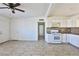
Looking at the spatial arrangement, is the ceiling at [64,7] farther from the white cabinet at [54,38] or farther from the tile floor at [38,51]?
the white cabinet at [54,38]

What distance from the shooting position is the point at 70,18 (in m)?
9.88

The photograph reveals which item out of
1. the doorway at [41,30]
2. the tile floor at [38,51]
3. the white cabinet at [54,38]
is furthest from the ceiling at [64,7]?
the doorway at [41,30]

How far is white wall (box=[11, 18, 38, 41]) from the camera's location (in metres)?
11.7

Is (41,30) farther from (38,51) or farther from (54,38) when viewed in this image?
A: (38,51)

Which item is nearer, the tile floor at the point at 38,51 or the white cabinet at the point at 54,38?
the tile floor at the point at 38,51

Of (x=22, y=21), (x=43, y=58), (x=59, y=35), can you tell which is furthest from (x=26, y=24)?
(x=43, y=58)

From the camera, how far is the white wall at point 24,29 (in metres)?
11.7

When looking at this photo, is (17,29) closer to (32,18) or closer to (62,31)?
(32,18)

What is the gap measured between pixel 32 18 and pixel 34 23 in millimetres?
497

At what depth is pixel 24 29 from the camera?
11.9m

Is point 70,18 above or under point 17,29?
above

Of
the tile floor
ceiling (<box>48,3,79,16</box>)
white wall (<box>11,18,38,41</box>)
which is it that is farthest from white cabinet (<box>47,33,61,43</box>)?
ceiling (<box>48,3,79,16</box>)

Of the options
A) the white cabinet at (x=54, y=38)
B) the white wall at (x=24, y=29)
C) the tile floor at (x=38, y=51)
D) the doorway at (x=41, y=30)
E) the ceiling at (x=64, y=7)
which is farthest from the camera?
the doorway at (x=41, y=30)

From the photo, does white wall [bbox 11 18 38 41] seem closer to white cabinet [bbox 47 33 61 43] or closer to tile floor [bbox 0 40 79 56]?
white cabinet [bbox 47 33 61 43]
